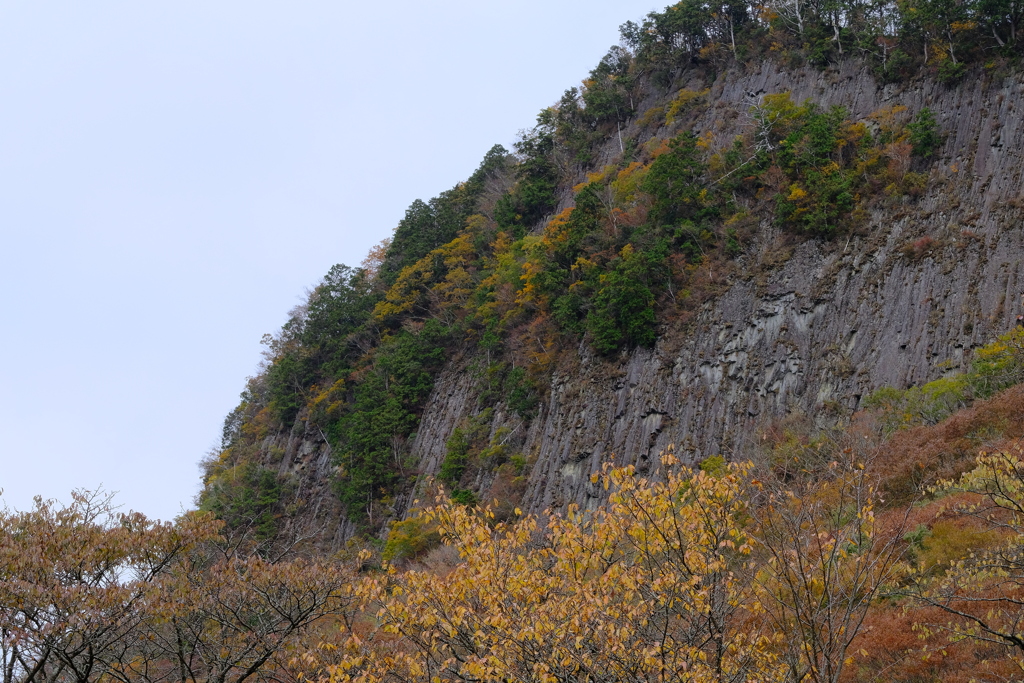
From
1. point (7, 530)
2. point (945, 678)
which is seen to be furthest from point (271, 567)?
point (945, 678)

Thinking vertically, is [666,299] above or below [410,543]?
above

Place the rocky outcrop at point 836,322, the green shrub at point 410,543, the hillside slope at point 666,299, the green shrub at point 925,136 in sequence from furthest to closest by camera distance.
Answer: the green shrub at point 410,543, the green shrub at point 925,136, the hillside slope at point 666,299, the rocky outcrop at point 836,322

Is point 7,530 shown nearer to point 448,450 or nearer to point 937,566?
point 937,566

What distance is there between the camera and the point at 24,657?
42.2 feet

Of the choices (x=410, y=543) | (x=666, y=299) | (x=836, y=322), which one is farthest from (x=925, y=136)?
(x=410, y=543)

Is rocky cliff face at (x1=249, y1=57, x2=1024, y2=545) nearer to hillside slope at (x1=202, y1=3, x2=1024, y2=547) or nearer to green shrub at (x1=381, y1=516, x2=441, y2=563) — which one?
hillside slope at (x1=202, y1=3, x2=1024, y2=547)

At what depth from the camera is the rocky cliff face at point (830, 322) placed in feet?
73.2

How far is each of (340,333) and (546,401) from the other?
2186 centimetres

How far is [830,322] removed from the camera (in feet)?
81.4

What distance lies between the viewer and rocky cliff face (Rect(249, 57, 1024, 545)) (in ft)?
73.2

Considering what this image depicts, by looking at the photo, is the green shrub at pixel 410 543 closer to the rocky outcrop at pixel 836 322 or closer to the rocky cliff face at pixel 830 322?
the rocky cliff face at pixel 830 322

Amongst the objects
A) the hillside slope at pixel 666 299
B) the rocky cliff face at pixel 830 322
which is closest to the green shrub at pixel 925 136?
the hillside slope at pixel 666 299

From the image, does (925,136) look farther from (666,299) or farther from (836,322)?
(666,299)

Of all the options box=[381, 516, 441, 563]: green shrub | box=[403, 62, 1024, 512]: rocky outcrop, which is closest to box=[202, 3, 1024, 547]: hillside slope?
box=[403, 62, 1024, 512]: rocky outcrop
